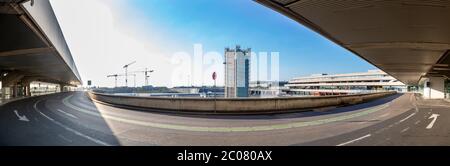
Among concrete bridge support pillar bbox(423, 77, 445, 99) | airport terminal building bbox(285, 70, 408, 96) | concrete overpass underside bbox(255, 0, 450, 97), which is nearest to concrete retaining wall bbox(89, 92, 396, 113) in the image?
concrete overpass underside bbox(255, 0, 450, 97)

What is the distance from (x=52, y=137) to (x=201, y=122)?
5.83 metres

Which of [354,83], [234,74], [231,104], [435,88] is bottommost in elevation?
[231,104]

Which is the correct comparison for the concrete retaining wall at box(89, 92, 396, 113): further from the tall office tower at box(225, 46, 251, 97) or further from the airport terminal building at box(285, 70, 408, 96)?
the airport terminal building at box(285, 70, 408, 96)

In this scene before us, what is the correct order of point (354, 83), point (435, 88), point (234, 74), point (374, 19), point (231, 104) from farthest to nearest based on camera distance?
point (354, 83) → point (234, 74) → point (435, 88) → point (231, 104) → point (374, 19)

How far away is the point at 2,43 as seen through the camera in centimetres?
1700

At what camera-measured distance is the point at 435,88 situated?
145 ft

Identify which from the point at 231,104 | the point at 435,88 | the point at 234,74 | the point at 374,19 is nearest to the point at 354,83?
the point at 435,88

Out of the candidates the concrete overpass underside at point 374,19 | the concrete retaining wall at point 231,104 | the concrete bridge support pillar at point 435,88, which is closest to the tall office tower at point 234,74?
the concrete bridge support pillar at point 435,88

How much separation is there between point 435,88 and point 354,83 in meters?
73.9

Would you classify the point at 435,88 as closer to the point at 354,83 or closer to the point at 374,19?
the point at 374,19
